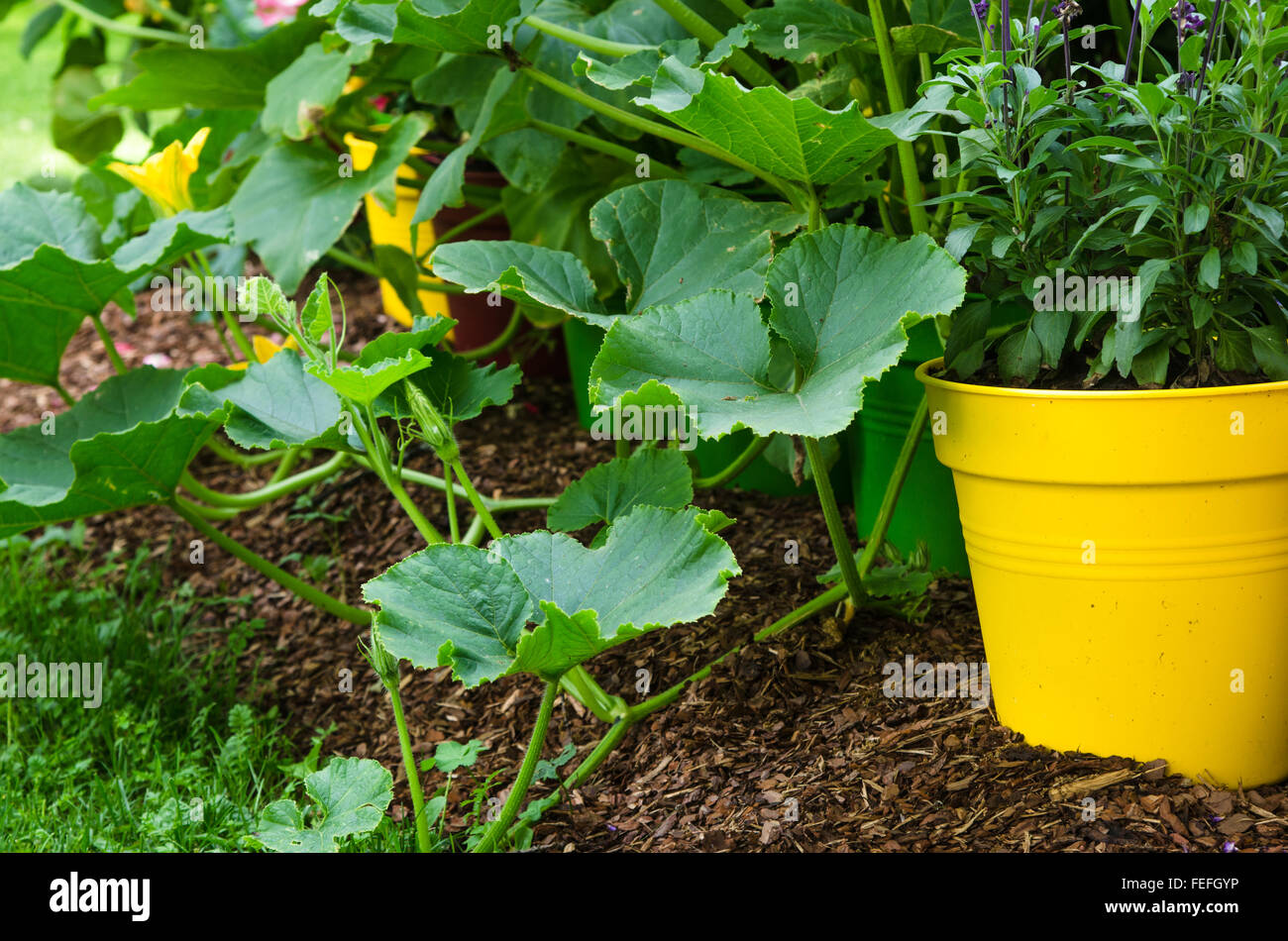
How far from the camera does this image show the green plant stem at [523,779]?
1.33 m

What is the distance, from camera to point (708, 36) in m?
1.75

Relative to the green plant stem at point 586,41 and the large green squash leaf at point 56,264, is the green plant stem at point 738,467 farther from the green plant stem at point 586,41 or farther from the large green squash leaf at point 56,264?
the large green squash leaf at point 56,264

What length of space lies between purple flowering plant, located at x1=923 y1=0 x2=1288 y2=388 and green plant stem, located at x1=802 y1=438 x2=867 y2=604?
0.20m

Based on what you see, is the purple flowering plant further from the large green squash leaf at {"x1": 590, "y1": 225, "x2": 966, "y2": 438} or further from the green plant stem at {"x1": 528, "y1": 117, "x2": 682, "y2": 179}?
the green plant stem at {"x1": 528, "y1": 117, "x2": 682, "y2": 179}

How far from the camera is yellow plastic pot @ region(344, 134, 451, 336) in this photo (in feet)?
8.63

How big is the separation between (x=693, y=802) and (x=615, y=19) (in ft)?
4.12

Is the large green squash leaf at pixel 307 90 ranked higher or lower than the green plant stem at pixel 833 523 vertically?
higher

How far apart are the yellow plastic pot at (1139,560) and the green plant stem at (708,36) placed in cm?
61

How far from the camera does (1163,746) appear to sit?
1362mm

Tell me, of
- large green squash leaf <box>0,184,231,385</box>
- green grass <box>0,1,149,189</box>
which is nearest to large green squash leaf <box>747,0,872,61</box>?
large green squash leaf <box>0,184,231,385</box>

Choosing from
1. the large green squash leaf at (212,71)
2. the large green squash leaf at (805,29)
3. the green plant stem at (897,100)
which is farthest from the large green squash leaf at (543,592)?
the large green squash leaf at (212,71)

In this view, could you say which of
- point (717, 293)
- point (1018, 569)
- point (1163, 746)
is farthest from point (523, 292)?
point (1163, 746)

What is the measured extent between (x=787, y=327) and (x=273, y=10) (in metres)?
2.14

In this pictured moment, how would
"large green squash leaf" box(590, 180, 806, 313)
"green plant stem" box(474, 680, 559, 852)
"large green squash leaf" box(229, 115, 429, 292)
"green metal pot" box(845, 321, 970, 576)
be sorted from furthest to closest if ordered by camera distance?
"large green squash leaf" box(229, 115, 429, 292)
"green metal pot" box(845, 321, 970, 576)
"large green squash leaf" box(590, 180, 806, 313)
"green plant stem" box(474, 680, 559, 852)
